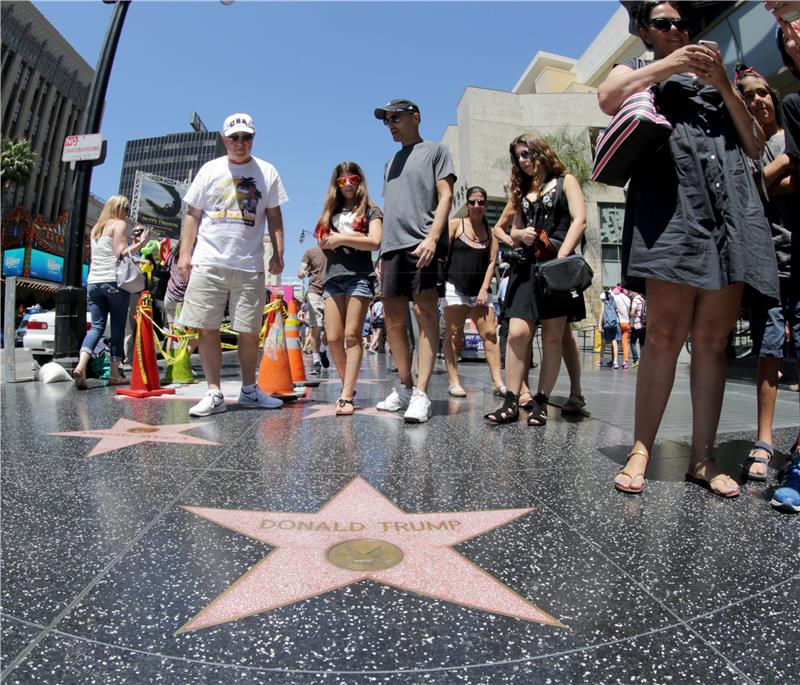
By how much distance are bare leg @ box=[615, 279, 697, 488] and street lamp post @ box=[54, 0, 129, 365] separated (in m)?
6.66

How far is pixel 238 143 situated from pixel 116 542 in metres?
3.29

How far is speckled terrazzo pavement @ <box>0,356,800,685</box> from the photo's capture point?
42.5 inches

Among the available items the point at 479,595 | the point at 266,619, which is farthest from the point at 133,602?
the point at 479,595

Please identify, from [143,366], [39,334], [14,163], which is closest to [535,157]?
[143,366]

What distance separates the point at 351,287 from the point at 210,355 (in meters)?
1.22

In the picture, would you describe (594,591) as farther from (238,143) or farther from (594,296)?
(594,296)

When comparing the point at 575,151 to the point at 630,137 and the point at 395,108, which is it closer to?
the point at 395,108

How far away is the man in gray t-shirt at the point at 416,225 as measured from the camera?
12.8 ft

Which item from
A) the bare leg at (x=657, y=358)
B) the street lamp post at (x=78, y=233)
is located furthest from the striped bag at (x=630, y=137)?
the street lamp post at (x=78, y=233)

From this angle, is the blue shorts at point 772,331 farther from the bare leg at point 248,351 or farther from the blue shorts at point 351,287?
the bare leg at point 248,351

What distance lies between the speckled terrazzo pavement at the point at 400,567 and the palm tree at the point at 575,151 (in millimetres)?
25866

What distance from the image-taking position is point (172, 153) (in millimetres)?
108250

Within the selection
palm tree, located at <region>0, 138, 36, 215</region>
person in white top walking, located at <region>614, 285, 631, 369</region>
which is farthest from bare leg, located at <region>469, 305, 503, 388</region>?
palm tree, located at <region>0, 138, 36, 215</region>

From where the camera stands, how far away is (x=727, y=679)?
104 centimetres
